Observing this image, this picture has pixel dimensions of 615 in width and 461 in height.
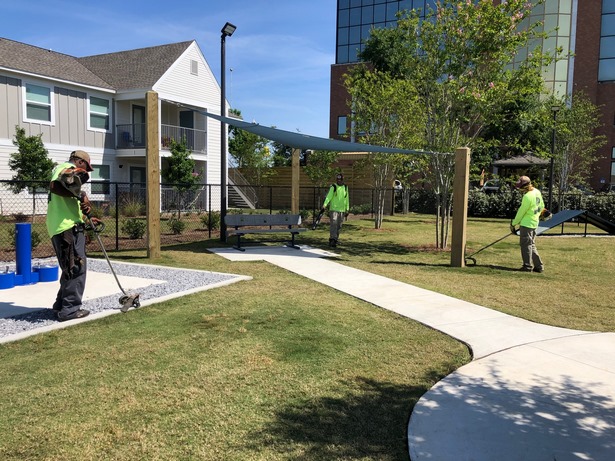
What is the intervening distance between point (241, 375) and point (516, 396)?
218 cm

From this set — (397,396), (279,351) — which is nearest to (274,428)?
(397,396)

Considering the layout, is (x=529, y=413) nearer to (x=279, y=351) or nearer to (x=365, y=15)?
(x=279, y=351)

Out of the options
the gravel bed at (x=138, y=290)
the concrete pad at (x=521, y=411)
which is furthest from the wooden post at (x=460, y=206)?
the concrete pad at (x=521, y=411)

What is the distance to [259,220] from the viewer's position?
12.5m

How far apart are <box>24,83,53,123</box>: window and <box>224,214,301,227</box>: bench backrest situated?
498 inches

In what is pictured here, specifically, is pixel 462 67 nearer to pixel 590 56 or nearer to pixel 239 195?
pixel 239 195

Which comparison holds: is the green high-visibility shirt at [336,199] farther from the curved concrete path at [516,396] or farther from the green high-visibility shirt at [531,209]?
the curved concrete path at [516,396]

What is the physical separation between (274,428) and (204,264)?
6690 millimetres

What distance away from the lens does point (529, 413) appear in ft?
11.8

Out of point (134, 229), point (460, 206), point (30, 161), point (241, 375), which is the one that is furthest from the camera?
point (30, 161)

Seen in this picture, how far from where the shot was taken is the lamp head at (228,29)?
12.1 metres

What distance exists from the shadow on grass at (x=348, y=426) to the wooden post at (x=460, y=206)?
6.65 metres

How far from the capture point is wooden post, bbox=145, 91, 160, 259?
967 cm

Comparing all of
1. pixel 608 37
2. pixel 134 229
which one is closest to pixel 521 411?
pixel 134 229
